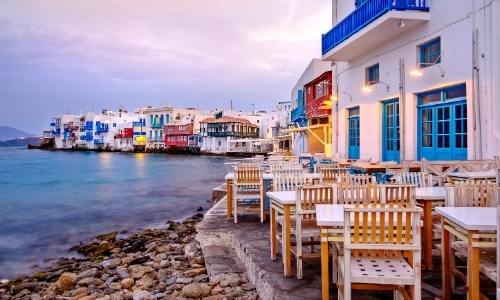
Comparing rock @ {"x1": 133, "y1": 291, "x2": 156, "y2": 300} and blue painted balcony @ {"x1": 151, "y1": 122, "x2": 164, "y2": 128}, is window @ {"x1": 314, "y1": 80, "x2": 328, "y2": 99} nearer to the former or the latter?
rock @ {"x1": 133, "y1": 291, "x2": 156, "y2": 300}

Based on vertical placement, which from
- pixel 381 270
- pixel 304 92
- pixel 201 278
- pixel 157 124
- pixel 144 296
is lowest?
pixel 144 296

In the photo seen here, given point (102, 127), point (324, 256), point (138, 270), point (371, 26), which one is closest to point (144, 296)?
point (138, 270)

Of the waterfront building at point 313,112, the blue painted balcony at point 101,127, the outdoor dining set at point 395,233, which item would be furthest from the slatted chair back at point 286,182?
the blue painted balcony at point 101,127

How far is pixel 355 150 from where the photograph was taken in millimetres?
12609

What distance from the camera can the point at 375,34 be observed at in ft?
31.4

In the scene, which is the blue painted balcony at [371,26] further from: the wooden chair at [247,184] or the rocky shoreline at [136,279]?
the rocky shoreline at [136,279]

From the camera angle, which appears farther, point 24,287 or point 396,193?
point 24,287

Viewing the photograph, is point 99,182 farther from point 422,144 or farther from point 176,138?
point 176,138

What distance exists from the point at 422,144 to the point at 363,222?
691 cm

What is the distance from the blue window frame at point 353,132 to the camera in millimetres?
12469

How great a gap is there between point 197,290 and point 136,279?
6.95ft

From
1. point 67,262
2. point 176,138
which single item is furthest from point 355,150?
point 176,138

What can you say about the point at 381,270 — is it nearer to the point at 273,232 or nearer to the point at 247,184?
the point at 273,232

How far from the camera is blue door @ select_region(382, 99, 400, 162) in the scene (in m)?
9.84
